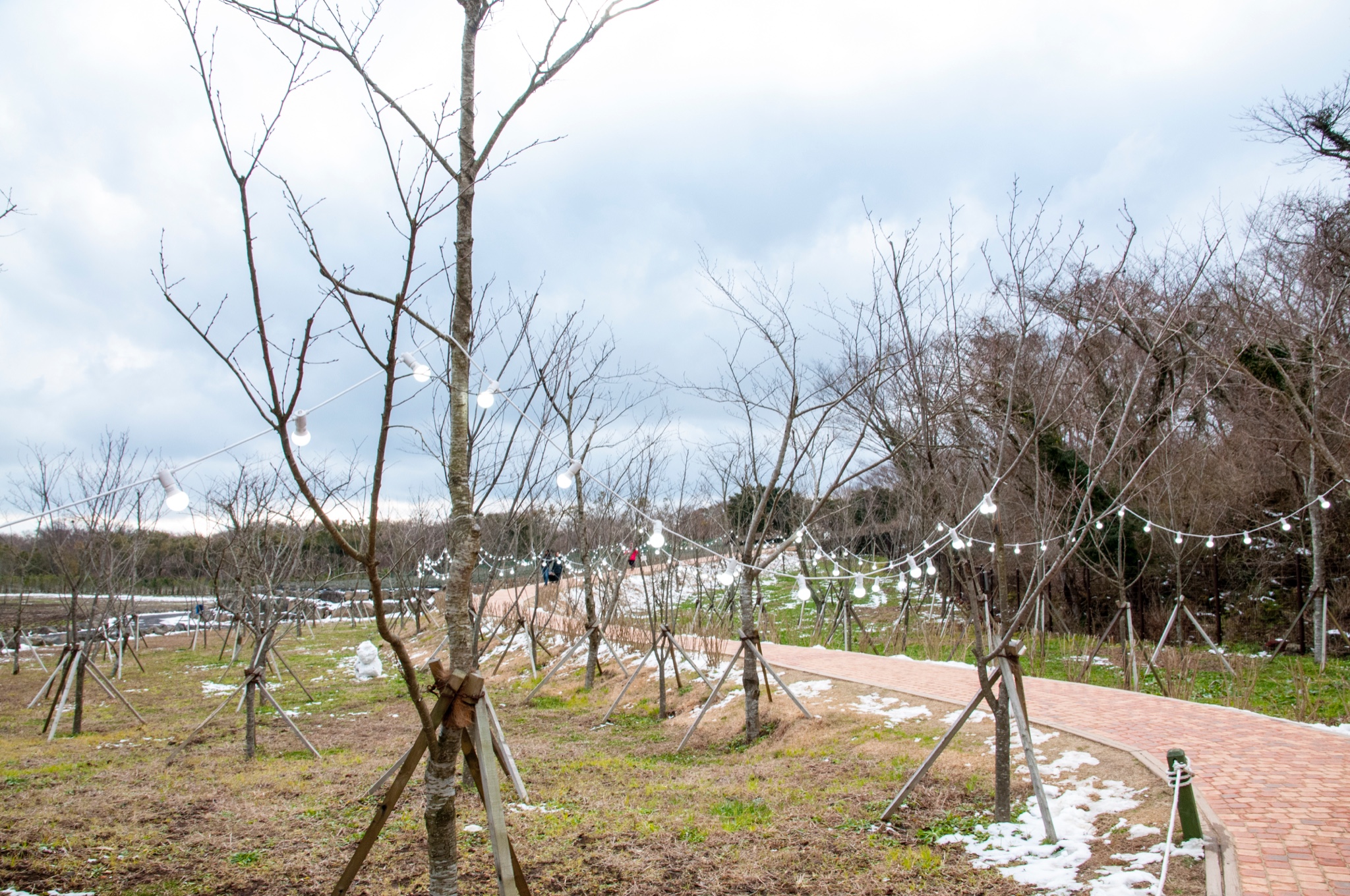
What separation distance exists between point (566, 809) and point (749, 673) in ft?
9.58

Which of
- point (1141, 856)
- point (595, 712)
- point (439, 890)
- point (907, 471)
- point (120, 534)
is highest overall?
point (907, 471)

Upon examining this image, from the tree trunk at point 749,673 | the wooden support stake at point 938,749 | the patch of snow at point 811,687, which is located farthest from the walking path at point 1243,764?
the tree trunk at point 749,673

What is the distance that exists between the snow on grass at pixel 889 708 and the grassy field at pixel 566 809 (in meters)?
0.10

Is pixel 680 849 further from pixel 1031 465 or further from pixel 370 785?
pixel 1031 465

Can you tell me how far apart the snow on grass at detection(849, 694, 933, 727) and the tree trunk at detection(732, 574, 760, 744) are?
1.22 m

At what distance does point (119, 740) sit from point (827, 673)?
8.60m

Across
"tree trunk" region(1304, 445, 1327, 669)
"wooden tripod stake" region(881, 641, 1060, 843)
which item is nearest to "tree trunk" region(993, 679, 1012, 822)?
"wooden tripod stake" region(881, 641, 1060, 843)

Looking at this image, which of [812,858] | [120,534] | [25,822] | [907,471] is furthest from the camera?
[120,534]

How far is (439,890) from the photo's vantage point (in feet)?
9.92

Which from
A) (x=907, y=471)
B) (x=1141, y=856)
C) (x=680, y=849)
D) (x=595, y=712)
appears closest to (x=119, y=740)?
(x=595, y=712)

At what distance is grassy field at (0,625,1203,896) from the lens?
4305mm

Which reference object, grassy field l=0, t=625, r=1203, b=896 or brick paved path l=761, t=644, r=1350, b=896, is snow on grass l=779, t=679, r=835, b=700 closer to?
grassy field l=0, t=625, r=1203, b=896

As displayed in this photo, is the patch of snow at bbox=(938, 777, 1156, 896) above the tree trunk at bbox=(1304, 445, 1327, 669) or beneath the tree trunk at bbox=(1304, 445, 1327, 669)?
beneath

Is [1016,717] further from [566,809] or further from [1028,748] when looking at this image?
[566,809]
